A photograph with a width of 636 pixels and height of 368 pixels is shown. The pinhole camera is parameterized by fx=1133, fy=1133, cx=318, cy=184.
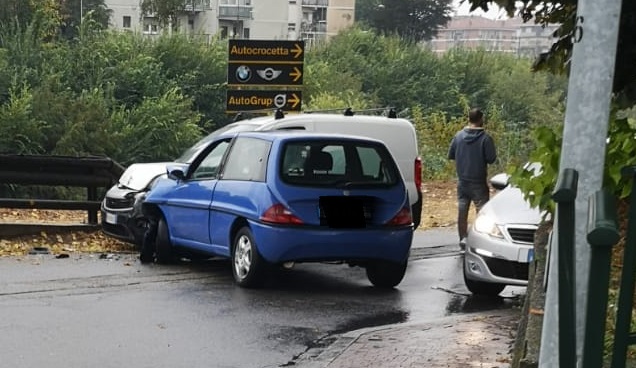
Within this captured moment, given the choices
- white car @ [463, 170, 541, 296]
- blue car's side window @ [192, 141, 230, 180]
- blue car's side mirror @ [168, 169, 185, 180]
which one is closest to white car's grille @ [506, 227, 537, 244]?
white car @ [463, 170, 541, 296]

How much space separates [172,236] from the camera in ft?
43.4

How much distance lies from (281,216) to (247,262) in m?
0.70

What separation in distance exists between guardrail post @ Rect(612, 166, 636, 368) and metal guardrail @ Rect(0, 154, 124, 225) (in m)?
13.5

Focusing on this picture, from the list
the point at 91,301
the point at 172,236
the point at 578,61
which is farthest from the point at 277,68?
the point at 578,61

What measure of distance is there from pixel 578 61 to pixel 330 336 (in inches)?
219

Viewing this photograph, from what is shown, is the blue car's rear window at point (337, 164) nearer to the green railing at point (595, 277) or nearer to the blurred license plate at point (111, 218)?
the blurred license plate at point (111, 218)

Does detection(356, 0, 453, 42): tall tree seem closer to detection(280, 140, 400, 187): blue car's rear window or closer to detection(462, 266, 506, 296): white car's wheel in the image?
detection(280, 140, 400, 187): blue car's rear window

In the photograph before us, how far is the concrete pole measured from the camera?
4027 millimetres

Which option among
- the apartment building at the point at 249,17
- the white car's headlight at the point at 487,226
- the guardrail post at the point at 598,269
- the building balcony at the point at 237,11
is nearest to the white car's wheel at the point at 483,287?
the white car's headlight at the point at 487,226

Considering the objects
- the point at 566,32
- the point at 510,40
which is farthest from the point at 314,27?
the point at 566,32

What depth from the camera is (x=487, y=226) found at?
1130 centimetres

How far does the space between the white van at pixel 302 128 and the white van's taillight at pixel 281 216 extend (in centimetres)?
340

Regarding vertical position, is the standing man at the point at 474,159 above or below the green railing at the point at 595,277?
below

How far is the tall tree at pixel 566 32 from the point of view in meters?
6.39
